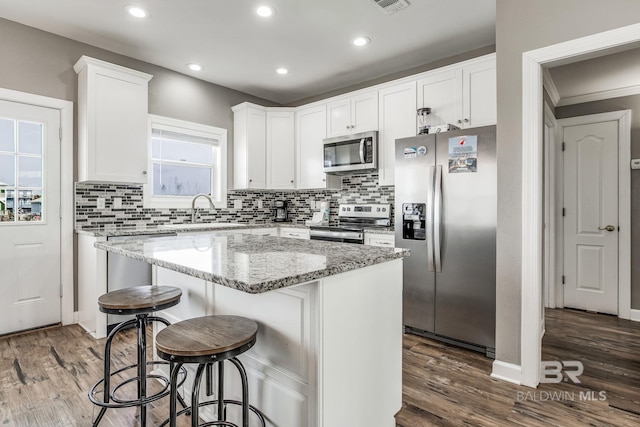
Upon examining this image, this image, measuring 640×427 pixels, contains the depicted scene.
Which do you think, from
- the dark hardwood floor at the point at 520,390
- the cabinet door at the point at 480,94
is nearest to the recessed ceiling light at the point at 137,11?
the cabinet door at the point at 480,94

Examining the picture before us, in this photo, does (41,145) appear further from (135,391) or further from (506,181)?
(506,181)

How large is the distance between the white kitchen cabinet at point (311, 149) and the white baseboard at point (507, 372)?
2.64 metres

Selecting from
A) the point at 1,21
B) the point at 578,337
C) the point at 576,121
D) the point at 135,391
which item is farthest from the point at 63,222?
the point at 576,121

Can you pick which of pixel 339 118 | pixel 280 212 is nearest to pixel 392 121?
pixel 339 118

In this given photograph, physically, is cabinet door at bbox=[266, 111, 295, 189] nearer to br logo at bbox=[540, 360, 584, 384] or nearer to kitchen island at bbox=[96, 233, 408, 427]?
kitchen island at bbox=[96, 233, 408, 427]

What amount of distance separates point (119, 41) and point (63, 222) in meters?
1.75

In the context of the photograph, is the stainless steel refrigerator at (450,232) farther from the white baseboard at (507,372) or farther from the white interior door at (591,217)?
the white interior door at (591,217)

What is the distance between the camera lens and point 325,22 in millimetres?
2969

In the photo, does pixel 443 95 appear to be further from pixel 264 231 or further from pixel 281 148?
pixel 264 231

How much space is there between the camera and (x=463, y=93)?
126 inches

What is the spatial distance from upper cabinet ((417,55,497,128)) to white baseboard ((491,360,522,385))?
1966mm

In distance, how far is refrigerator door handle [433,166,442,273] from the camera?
9.09ft

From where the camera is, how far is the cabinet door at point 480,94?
3035 millimetres

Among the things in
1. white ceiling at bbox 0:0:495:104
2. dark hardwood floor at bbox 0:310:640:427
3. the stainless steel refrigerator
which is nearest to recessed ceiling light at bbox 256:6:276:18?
white ceiling at bbox 0:0:495:104
